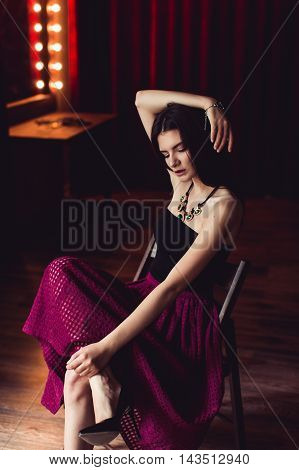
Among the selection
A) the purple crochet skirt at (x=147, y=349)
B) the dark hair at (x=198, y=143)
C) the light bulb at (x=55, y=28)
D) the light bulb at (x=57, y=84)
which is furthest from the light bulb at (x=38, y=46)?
the purple crochet skirt at (x=147, y=349)

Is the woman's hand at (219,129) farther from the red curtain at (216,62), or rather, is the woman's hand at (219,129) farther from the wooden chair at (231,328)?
the red curtain at (216,62)

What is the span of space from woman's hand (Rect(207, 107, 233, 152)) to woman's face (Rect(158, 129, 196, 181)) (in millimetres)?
83

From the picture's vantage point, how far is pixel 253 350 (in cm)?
229

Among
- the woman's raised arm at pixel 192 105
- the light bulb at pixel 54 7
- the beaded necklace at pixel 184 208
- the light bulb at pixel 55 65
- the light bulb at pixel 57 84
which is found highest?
the light bulb at pixel 54 7

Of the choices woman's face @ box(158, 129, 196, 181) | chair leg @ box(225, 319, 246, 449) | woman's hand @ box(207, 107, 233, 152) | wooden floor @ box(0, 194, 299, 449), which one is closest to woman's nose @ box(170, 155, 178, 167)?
woman's face @ box(158, 129, 196, 181)

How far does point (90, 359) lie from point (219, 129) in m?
0.66

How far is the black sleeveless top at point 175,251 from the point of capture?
1.51m

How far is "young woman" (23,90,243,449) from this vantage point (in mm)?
1356

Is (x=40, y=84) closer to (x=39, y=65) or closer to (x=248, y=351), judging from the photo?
(x=39, y=65)

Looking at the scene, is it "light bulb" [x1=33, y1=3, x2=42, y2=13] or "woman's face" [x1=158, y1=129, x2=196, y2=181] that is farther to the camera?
"light bulb" [x1=33, y1=3, x2=42, y2=13]

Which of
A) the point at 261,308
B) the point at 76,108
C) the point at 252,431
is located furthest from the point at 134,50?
the point at 252,431

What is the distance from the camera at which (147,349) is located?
1412 millimetres

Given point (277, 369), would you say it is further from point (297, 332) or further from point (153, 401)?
point (153, 401)

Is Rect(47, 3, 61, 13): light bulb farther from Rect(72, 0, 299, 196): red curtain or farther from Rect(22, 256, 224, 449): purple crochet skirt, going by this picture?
Rect(22, 256, 224, 449): purple crochet skirt
